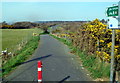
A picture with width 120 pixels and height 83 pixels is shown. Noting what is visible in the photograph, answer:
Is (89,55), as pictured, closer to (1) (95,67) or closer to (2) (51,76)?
(1) (95,67)

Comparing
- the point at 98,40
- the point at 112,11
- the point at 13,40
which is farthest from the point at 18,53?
the point at 13,40

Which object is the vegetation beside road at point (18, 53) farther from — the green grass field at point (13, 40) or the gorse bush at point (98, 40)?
the gorse bush at point (98, 40)

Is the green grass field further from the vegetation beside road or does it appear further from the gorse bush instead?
the gorse bush

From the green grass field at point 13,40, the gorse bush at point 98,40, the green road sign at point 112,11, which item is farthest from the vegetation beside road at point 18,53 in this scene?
the green road sign at point 112,11

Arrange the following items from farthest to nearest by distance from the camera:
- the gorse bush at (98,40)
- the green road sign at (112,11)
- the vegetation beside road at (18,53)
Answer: the vegetation beside road at (18,53) < the gorse bush at (98,40) < the green road sign at (112,11)

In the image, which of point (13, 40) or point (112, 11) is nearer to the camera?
point (112, 11)

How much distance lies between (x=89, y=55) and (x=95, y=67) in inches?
84.1

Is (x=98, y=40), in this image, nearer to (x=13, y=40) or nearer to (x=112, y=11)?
(x=112, y=11)

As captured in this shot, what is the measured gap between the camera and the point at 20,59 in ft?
35.7

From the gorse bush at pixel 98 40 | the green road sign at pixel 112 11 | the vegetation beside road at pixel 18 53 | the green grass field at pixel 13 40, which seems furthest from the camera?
the green grass field at pixel 13 40

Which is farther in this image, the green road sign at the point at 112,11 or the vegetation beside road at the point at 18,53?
the vegetation beside road at the point at 18,53

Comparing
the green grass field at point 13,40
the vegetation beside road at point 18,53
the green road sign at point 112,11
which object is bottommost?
the green grass field at point 13,40

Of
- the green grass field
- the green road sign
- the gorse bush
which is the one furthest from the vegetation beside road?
the green road sign

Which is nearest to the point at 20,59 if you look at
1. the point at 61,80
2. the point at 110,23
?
the point at 61,80
